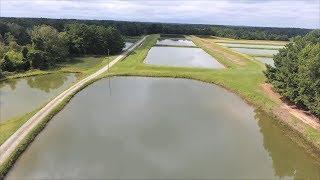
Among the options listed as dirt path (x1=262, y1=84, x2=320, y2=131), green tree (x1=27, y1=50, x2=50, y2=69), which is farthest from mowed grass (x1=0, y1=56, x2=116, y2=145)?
dirt path (x1=262, y1=84, x2=320, y2=131)

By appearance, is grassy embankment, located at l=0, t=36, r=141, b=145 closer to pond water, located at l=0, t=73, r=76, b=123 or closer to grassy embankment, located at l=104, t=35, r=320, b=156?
pond water, located at l=0, t=73, r=76, b=123

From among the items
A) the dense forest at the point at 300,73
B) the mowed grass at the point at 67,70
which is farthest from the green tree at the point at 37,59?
the dense forest at the point at 300,73

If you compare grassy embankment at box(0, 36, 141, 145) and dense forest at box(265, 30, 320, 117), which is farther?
dense forest at box(265, 30, 320, 117)

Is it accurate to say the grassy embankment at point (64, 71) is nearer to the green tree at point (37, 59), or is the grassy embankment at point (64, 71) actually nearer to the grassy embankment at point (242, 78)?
the green tree at point (37, 59)

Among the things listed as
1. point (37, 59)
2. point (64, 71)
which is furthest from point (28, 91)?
point (37, 59)

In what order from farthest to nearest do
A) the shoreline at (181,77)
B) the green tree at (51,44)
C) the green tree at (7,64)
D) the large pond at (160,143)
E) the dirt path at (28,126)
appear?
the green tree at (51,44), the green tree at (7,64), the shoreline at (181,77), the dirt path at (28,126), the large pond at (160,143)

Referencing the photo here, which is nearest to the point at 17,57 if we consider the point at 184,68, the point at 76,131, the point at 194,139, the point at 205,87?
the point at 184,68

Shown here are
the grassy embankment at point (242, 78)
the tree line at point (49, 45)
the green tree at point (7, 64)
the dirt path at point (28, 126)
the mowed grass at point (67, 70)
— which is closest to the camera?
the dirt path at point (28, 126)

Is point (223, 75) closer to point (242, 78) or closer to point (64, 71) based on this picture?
point (242, 78)
